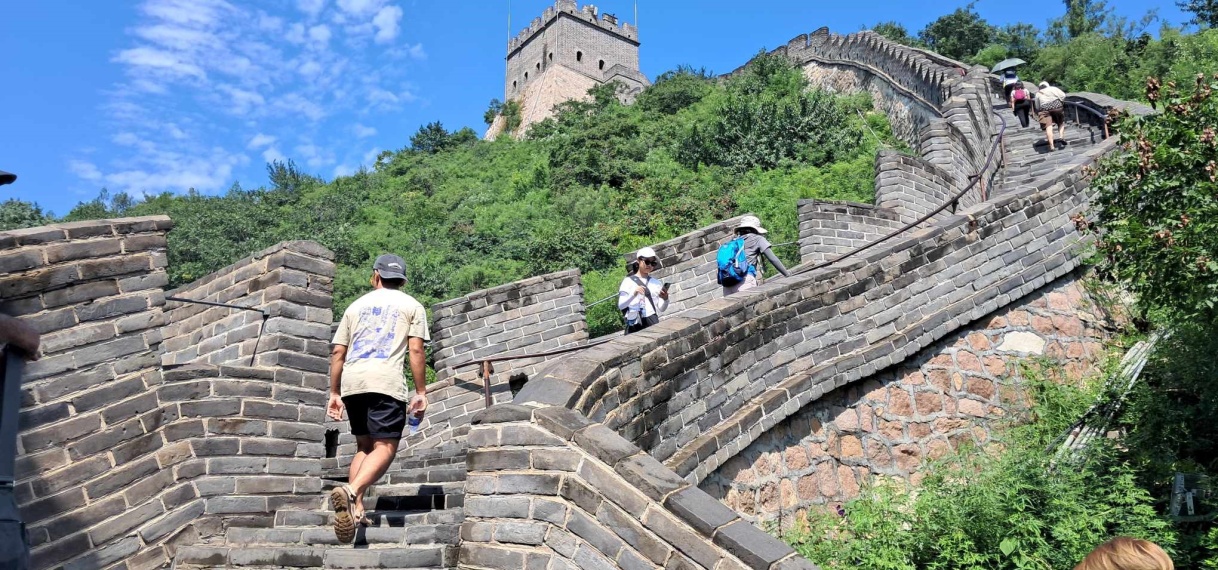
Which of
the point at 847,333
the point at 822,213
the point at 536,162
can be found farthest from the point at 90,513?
the point at 536,162

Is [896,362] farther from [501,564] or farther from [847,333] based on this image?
[501,564]

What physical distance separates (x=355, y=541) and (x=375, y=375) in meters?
0.82

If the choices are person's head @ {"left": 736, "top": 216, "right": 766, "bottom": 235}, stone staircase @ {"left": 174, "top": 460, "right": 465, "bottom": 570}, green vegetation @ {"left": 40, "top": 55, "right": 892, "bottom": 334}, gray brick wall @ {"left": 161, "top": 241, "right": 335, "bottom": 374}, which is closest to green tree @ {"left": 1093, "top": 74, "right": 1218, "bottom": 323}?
person's head @ {"left": 736, "top": 216, "right": 766, "bottom": 235}

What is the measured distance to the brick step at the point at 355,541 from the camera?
4875 millimetres

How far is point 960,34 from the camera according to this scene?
133 feet

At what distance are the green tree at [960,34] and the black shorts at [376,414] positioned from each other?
38.6m

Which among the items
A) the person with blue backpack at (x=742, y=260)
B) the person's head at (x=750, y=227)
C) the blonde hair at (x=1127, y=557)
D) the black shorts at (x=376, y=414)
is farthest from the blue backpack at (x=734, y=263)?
the blonde hair at (x=1127, y=557)

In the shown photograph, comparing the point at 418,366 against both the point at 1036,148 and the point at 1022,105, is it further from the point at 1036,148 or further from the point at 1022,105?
the point at 1022,105

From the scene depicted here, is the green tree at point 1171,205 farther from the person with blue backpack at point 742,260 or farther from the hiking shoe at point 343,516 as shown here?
the hiking shoe at point 343,516

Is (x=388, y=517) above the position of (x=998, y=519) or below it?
above

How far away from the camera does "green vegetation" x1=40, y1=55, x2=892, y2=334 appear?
21.3m

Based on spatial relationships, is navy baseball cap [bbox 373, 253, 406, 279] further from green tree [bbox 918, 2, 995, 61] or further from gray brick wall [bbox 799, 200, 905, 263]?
green tree [bbox 918, 2, 995, 61]

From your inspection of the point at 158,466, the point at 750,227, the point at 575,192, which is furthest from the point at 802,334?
the point at 575,192

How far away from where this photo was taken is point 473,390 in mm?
10430
